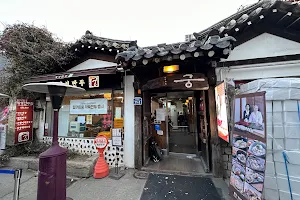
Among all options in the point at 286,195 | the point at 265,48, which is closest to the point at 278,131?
the point at 286,195

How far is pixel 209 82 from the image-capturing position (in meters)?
4.25

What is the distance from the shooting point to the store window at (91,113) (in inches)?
209

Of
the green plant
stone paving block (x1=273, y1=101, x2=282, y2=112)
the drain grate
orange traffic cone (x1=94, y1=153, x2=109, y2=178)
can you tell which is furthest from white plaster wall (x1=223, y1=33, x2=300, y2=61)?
the green plant

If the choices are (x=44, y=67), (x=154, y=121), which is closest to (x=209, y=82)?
(x=154, y=121)

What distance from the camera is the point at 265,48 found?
4.14 meters

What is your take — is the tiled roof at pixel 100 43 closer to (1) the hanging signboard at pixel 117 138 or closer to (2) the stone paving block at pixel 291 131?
(1) the hanging signboard at pixel 117 138

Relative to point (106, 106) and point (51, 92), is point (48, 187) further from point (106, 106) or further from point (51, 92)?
point (106, 106)

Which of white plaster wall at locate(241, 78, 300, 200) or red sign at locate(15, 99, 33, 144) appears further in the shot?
red sign at locate(15, 99, 33, 144)

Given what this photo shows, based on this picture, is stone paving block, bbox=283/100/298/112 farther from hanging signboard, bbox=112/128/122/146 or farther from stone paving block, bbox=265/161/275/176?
hanging signboard, bbox=112/128/122/146

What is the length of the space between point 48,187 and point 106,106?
3.06 meters

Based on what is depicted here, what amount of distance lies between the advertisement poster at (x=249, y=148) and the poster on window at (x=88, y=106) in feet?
14.5

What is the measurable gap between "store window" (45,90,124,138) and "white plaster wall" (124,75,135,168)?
0.26 m

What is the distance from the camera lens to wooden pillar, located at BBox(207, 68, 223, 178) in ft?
13.4

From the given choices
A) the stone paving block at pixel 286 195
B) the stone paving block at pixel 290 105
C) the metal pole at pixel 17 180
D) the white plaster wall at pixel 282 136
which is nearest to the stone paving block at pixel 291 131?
the white plaster wall at pixel 282 136
